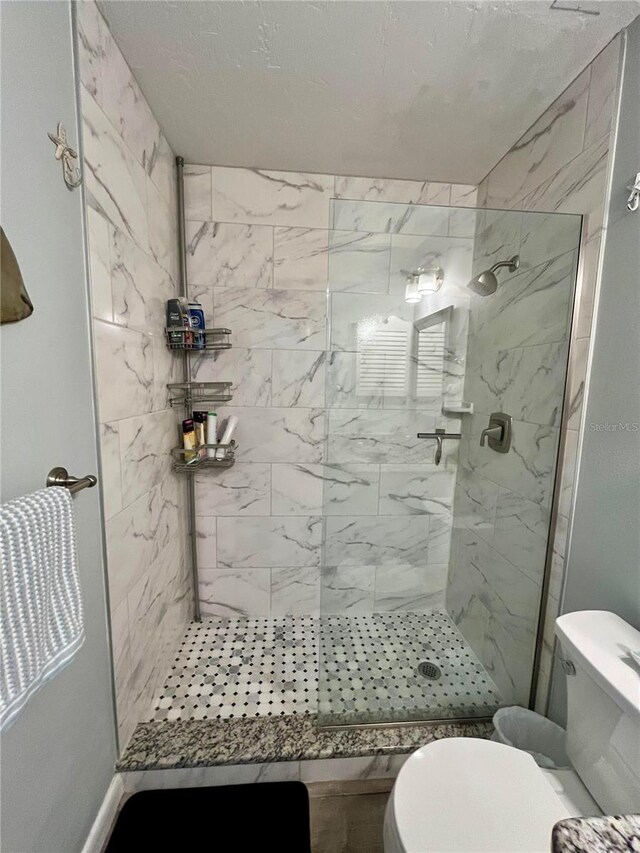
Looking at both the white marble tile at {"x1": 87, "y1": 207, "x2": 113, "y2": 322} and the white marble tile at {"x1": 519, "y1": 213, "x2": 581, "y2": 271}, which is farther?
the white marble tile at {"x1": 519, "y1": 213, "x2": 581, "y2": 271}

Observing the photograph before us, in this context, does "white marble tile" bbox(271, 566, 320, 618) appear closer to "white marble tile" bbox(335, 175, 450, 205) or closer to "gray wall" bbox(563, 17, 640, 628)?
"gray wall" bbox(563, 17, 640, 628)

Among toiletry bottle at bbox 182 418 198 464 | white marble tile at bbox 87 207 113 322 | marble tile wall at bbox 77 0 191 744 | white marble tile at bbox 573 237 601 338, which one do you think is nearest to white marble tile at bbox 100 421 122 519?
marble tile wall at bbox 77 0 191 744

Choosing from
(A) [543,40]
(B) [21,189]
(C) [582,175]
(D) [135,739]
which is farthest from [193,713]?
(A) [543,40]

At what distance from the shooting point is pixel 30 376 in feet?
2.42

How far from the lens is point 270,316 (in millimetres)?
1730

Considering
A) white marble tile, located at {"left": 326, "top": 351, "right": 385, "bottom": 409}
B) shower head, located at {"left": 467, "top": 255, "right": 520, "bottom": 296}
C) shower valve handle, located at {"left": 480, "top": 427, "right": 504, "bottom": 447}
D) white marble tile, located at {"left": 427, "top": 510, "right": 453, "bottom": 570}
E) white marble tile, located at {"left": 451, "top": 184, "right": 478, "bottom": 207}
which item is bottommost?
white marble tile, located at {"left": 427, "top": 510, "right": 453, "bottom": 570}

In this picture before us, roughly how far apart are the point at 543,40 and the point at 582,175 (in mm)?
380

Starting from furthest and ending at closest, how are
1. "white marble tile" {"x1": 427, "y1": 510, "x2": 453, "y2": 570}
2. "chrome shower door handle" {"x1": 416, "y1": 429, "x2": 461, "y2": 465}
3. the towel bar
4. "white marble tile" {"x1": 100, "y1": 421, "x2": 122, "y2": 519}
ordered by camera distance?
"white marble tile" {"x1": 427, "y1": 510, "x2": 453, "y2": 570} < "chrome shower door handle" {"x1": 416, "y1": 429, "x2": 461, "y2": 465} < "white marble tile" {"x1": 100, "y1": 421, "x2": 122, "y2": 519} < the towel bar

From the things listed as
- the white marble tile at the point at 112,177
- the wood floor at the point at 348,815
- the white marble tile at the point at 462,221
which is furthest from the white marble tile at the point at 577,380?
the white marble tile at the point at 112,177

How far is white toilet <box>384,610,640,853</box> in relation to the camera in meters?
0.74

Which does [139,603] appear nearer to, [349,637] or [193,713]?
[193,713]

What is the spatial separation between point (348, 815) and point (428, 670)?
558 mm

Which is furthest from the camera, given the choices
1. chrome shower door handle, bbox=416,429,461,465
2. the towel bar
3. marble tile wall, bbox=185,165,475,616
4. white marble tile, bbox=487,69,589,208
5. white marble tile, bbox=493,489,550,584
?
chrome shower door handle, bbox=416,429,461,465

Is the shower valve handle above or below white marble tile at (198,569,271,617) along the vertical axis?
above
